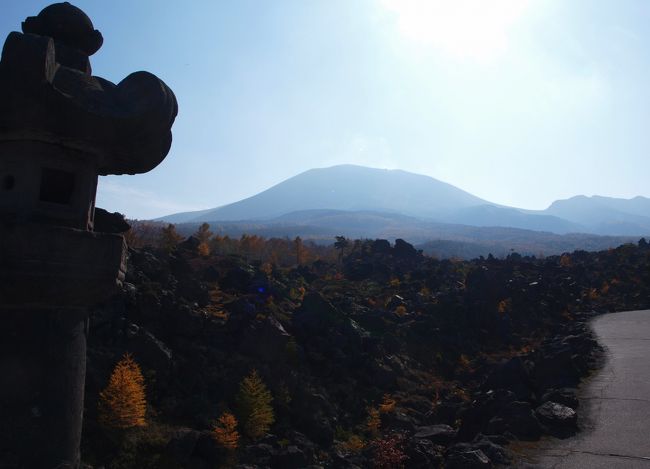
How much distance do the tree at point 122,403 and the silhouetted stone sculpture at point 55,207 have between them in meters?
8.15

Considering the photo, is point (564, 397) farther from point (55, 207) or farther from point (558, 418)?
point (55, 207)

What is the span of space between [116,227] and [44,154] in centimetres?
198

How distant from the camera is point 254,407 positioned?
638 inches

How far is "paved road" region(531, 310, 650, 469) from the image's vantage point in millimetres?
9539

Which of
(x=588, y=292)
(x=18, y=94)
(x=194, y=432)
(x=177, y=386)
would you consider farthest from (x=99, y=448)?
(x=588, y=292)

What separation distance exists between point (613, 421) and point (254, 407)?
963 centimetres

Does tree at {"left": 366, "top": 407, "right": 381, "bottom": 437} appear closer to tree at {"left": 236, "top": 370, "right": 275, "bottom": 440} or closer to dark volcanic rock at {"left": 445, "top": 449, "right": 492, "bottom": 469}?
tree at {"left": 236, "top": 370, "right": 275, "bottom": 440}

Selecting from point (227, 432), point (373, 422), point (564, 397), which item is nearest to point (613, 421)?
point (564, 397)

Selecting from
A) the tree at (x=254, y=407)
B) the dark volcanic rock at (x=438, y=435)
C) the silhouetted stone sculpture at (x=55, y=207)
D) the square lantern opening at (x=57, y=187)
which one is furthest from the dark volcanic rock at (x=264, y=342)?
the square lantern opening at (x=57, y=187)

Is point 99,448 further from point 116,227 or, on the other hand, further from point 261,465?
point 116,227

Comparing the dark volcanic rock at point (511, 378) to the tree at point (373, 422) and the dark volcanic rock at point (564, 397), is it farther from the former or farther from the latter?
the tree at point (373, 422)

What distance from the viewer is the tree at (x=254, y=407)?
51.6 feet

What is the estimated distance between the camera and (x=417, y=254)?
52750 millimetres

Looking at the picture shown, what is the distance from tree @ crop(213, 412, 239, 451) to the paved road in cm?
770
